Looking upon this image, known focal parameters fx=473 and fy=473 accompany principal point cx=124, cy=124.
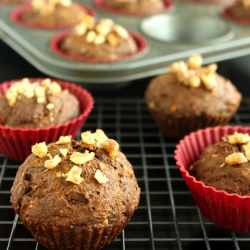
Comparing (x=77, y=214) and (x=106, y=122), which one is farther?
(x=106, y=122)

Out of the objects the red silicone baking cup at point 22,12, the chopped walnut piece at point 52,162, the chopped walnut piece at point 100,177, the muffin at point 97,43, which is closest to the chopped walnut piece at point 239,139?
the chopped walnut piece at point 100,177

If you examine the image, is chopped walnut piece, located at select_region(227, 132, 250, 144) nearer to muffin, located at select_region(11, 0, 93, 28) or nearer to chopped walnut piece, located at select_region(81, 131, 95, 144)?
chopped walnut piece, located at select_region(81, 131, 95, 144)

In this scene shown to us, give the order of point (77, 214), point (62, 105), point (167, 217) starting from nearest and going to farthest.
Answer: point (77, 214) < point (167, 217) < point (62, 105)

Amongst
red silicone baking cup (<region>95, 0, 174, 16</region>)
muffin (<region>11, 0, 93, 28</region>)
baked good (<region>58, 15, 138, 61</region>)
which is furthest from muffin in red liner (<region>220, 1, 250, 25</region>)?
muffin (<region>11, 0, 93, 28</region>)

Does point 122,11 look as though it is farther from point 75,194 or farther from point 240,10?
point 75,194

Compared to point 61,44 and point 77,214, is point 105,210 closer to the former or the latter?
point 77,214

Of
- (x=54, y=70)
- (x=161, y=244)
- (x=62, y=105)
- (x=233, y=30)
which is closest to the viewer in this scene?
(x=161, y=244)

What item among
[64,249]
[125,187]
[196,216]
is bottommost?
[196,216]

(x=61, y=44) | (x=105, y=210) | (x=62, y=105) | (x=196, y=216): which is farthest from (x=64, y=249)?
(x=61, y=44)
